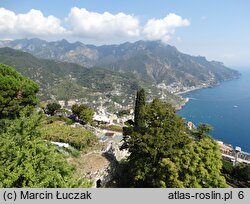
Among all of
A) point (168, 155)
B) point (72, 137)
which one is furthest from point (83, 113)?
point (168, 155)

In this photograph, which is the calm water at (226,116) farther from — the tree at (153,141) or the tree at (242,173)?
the tree at (153,141)

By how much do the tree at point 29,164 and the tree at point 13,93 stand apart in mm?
12395

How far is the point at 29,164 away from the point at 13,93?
1702 centimetres

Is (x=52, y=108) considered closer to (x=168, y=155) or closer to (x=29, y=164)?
(x=168, y=155)

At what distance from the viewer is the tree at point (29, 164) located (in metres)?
10.3

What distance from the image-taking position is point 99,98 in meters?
191

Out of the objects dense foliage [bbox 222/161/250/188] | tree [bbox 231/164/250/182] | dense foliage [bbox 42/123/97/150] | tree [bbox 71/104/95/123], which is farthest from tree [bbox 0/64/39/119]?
tree [bbox 231/164/250/182]

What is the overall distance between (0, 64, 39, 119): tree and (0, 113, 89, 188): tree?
12.4m

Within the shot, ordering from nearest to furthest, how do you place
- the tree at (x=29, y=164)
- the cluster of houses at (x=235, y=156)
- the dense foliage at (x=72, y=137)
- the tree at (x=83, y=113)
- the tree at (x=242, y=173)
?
the tree at (x=29, y=164)
the dense foliage at (x=72, y=137)
the tree at (x=242, y=173)
the cluster of houses at (x=235, y=156)
the tree at (x=83, y=113)

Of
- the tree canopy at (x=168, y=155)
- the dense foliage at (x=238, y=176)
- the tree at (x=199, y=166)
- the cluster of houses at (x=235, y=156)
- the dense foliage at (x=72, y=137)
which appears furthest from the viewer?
the cluster of houses at (x=235, y=156)

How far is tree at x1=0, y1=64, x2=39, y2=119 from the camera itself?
2543cm

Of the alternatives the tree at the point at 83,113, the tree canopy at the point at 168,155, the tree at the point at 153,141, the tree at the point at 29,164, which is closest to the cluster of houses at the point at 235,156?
the tree at the point at 83,113

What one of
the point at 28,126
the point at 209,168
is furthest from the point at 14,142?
the point at 209,168

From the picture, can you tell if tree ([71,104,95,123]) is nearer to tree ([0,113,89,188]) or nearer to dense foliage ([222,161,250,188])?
dense foliage ([222,161,250,188])
